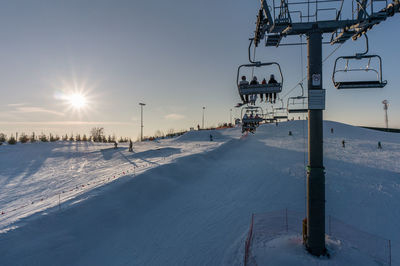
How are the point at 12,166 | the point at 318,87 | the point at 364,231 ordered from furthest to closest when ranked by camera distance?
the point at 12,166 < the point at 364,231 < the point at 318,87

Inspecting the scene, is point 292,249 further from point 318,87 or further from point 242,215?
point 318,87

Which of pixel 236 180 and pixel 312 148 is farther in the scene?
pixel 236 180

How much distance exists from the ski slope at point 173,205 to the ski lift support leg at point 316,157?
0.78 metres

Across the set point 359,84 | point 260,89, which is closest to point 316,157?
point 359,84

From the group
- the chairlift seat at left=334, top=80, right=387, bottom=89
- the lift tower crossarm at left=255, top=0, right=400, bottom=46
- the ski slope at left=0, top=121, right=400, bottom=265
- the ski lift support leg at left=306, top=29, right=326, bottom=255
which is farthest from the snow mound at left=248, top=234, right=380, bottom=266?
the lift tower crossarm at left=255, top=0, right=400, bottom=46

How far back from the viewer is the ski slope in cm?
692

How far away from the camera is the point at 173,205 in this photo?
10.8m

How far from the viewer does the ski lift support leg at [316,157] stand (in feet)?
20.7

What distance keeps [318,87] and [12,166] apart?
25817 millimetres

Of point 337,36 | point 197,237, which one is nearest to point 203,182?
point 197,237

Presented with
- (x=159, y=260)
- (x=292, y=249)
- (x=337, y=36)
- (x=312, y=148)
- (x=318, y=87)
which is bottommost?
(x=159, y=260)

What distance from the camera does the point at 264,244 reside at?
23.6ft

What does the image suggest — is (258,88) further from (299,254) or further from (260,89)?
(299,254)

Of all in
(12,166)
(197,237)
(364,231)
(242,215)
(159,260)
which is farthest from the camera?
(12,166)
